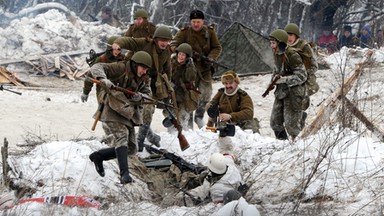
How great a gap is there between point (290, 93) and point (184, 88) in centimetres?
143

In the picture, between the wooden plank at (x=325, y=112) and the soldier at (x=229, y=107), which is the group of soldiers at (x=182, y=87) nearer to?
the soldier at (x=229, y=107)

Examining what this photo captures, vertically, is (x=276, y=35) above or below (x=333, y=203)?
above

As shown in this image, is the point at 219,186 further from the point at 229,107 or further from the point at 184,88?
the point at 184,88

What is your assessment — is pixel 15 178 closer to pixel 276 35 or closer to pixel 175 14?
pixel 276 35

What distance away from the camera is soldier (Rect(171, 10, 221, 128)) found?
32.6ft

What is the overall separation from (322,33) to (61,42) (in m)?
8.45

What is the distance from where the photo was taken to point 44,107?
13.2m

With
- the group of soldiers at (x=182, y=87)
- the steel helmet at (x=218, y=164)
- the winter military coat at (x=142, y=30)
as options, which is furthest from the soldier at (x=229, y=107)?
the winter military coat at (x=142, y=30)

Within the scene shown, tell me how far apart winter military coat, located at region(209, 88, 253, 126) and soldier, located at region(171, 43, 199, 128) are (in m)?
1.15

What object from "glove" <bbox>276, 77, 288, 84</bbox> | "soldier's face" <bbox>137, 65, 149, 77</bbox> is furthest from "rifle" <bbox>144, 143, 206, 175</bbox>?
"glove" <bbox>276, 77, 288, 84</bbox>

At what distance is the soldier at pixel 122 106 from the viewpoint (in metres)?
6.94

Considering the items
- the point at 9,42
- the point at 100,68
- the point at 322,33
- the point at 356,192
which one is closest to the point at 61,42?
the point at 9,42

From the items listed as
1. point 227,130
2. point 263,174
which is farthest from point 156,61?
point 263,174

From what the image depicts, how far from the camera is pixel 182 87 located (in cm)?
955
